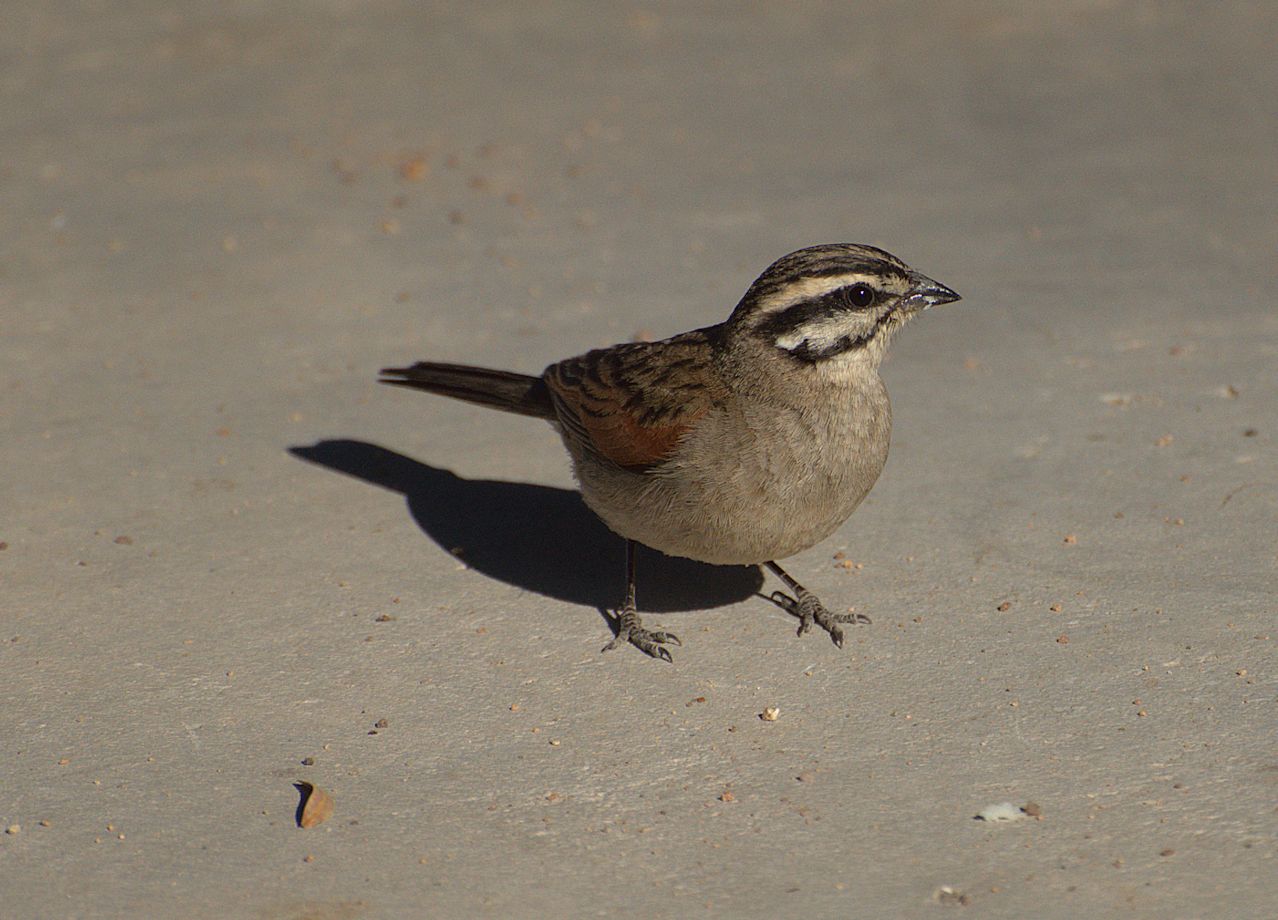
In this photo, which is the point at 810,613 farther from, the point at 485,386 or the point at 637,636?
the point at 485,386

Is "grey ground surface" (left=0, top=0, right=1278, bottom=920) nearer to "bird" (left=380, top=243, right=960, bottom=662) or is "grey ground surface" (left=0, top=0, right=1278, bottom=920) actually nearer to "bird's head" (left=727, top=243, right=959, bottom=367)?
"bird" (left=380, top=243, right=960, bottom=662)

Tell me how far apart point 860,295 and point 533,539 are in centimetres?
188

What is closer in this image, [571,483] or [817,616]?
[817,616]

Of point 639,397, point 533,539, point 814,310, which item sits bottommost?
point 533,539

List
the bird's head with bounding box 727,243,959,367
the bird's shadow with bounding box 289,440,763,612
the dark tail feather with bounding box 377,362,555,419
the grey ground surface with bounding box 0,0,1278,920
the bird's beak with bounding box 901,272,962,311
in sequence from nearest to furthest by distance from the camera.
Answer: the grey ground surface with bounding box 0,0,1278,920, the bird's head with bounding box 727,243,959,367, the bird's beak with bounding box 901,272,962,311, the bird's shadow with bounding box 289,440,763,612, the dark tail feather with bounding box 377,362,555,419

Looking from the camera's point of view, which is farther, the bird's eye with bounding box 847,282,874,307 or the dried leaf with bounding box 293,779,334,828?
the bird's eye with bounding box 847,282,874,307

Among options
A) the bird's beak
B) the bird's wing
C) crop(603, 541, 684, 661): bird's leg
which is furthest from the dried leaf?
the bird's beak

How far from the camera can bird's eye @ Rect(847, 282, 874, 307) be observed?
5.34 meters

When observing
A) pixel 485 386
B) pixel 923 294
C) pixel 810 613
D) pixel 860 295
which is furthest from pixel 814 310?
pixel 485 386

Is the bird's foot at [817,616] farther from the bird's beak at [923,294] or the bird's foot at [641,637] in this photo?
the bird's beak at [923,294]

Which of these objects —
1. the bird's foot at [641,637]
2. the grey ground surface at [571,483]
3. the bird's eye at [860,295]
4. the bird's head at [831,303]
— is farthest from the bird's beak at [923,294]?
the bird's foot at [641,637]

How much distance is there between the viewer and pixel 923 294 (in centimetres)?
548

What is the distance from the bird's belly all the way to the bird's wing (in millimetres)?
100

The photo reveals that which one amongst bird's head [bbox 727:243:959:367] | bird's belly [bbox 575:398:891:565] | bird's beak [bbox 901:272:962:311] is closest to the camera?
bird's belly [bbox 575:398:891:565]
